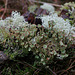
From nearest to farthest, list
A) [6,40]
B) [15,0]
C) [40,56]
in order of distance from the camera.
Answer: [40,56] → [6,40] → [15,0]

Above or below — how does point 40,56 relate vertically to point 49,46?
below

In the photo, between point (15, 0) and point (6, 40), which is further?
point (15, 0)

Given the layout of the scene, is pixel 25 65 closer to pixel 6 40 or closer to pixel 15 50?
pixel 15 50

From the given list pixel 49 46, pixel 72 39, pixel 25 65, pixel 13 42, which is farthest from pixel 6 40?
pixel 72 39

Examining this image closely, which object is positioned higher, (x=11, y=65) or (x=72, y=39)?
(x=72, y=39)

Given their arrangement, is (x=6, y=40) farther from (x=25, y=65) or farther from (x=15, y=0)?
(x=15, y=0)

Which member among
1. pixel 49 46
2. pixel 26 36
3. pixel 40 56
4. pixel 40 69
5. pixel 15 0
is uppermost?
pixel 15 0

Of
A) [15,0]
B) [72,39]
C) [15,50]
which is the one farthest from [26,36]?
[15,0]

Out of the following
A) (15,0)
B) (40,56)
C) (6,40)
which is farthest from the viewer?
(15,0)

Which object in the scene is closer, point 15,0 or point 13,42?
point 13,42
